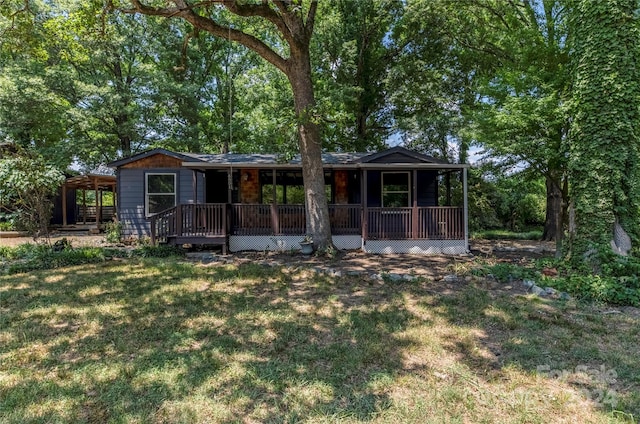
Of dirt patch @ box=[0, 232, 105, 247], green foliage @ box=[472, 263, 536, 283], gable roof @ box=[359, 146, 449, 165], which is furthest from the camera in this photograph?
dirt patch @ box=[0, 232, 105, 247]

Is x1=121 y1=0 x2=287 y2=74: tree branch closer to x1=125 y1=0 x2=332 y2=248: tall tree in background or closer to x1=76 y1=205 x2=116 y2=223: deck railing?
x1=125 y1=0 x2=332 y2=248: tall tree in background

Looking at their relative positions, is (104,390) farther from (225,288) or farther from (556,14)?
(556,14)

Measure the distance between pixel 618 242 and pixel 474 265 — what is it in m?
2.36

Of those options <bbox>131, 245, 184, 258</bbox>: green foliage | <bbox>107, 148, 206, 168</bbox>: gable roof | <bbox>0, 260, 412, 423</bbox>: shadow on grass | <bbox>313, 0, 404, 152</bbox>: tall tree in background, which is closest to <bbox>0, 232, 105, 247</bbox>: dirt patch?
<bbox>107, 148, 206, 168</bbox>: gable roof

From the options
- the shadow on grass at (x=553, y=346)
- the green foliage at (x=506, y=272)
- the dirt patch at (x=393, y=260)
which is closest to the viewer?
the shadow on grass at (x=553, y=346)

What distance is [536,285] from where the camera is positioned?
5.64m

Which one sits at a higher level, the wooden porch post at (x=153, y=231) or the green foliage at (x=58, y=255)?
the wooden porch post at (x=153, y=231)

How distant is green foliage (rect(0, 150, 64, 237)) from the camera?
8.00 m

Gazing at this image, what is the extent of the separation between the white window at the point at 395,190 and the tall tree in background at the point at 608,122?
5.79 m

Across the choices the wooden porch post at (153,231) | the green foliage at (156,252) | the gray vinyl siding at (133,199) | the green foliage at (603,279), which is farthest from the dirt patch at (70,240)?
the green foliage at (603,279)

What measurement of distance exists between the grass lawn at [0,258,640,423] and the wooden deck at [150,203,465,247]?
3.88 meters

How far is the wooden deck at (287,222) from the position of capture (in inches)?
374

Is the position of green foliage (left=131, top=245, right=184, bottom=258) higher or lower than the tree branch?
lower

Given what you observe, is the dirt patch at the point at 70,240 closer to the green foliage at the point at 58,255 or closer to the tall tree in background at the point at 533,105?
the green foliage at the point at 58,255
